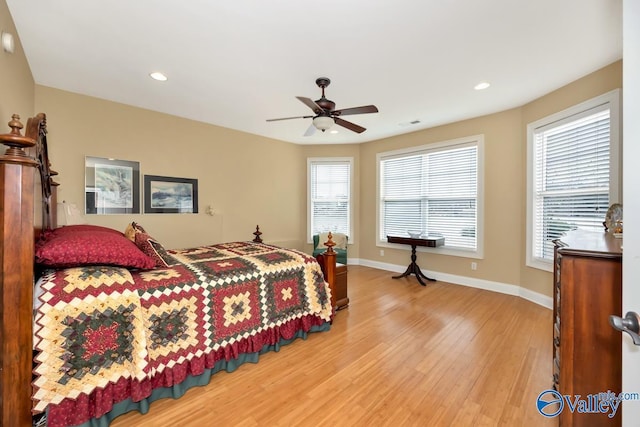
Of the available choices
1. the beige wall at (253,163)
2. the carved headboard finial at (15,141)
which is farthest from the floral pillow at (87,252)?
the beige wall at (253,163)

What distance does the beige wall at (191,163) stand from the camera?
316cm

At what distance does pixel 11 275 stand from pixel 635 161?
2333 millimetres

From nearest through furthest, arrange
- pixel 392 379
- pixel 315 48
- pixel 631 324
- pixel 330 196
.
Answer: pixel 631 324
pixel 392 379
pixel 315 48
pixel 330 196

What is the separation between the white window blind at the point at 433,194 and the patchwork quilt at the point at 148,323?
124 inches

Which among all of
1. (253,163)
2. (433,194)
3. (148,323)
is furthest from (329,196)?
(148,323)

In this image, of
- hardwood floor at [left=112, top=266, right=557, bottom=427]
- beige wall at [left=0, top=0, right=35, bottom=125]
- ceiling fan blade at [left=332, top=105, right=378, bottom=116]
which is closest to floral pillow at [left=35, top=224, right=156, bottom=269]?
hardwood floor at [left=112, top=266, right=557, bottom=427]

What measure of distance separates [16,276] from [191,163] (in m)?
3.21

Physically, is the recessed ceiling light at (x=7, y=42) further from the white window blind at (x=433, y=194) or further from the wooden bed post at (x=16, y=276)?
the white window blind at (x=433, y=194)

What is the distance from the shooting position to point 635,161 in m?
0.72

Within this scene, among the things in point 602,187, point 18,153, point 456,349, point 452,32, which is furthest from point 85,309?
point 602,187

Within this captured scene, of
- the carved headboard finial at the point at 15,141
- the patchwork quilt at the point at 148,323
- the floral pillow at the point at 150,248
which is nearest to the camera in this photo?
the carved headboard finial at the point at 15,141

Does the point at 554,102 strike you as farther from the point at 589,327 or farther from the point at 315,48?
the point at 589,327

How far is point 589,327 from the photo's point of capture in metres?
1.24

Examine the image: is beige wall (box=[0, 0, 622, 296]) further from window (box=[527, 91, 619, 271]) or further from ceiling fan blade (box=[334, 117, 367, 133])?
ceiling fan blade (box=[334, 117, 367, 133])
